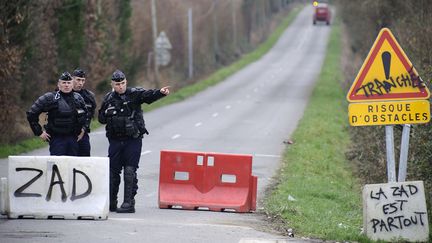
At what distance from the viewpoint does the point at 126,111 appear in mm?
12672

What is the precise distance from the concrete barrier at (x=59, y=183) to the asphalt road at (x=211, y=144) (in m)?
0.32

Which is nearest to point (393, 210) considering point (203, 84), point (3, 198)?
point (3, 198)

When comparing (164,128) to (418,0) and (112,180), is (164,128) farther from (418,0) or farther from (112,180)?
(112,180)

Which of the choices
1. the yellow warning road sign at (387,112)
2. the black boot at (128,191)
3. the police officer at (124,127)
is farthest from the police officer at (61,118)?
the yellow warning road sign at (387,112)

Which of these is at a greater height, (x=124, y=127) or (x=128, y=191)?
(x=124, y=127)

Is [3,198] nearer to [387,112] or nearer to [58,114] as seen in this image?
[58,114]

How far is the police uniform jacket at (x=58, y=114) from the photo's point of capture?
12.8 metres

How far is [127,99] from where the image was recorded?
1270 centimetres

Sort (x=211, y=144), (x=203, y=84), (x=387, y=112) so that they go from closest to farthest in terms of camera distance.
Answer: (x=387, y=112) < (x=211, y=144) < (x=203, y=84)

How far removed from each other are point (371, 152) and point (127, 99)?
10.2 m

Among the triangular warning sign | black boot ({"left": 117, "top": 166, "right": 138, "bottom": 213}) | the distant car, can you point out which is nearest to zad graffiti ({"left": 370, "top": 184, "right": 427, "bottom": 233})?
the triangular warning sign

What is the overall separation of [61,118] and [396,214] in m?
4.51

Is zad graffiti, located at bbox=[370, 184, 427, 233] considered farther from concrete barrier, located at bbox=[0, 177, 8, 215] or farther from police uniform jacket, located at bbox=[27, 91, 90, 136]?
concrete barrier, located at bbox=[0, 177, 8, 215]

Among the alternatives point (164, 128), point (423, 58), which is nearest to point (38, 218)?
point (423, 58)
